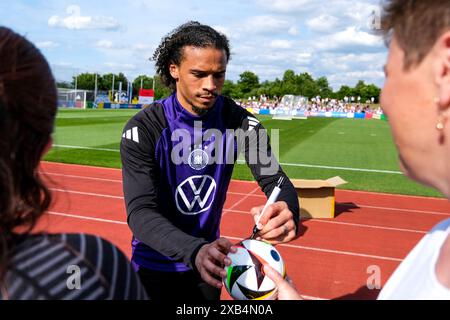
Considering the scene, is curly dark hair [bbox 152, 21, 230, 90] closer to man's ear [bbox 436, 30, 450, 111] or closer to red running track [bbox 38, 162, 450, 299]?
man's ear [bbox 436, 30, 450, 111]

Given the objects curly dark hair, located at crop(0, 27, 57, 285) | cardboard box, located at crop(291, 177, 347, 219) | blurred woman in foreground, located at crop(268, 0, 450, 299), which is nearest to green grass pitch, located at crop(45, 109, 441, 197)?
cardboard box, located at crop(291, 177, 347, 219)

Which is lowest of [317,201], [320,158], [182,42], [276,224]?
[317,201]

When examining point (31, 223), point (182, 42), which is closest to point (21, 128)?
point (31, 223)

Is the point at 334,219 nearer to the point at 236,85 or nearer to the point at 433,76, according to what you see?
the point at 433,76

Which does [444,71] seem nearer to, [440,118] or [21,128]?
[440,118]

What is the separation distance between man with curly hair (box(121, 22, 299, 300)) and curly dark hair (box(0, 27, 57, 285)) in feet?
4.01

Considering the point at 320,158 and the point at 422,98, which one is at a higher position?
the point at 422,98

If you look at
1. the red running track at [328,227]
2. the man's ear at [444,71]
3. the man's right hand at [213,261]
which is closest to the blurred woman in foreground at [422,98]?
the man's ear at [444,71]

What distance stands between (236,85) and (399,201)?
312ft

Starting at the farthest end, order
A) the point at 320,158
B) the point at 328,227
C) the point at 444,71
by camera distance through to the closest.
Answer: the point at 320,158 → the point at 328,227 → the point at 444,71

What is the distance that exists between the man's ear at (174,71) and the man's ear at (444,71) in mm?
2121

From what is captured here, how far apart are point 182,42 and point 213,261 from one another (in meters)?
1.49

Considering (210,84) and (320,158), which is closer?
(210,84)

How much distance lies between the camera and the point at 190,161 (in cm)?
268
